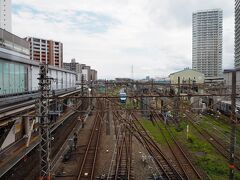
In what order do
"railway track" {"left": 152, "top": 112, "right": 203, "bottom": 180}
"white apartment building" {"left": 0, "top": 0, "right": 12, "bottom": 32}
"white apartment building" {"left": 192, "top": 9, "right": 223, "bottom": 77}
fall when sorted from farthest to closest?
1. "white apartment building" {"left": 192, "top": 9, "right": 223, "bottom": 77}
2. "white apartment building" {"left": 0, "top": 0, "right": 12, "bottom": 32}
3. "railway track" {"left": 152, "top": 112, "right": 203, "bottom": 180}

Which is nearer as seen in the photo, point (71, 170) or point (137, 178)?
point (137, 178)

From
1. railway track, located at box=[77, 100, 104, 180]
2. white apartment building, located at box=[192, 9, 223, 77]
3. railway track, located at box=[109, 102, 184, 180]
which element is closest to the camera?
railway track, located at box=[109, 102, 184, 180]

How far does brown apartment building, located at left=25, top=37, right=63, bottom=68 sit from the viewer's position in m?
79.9

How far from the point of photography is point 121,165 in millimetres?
11852

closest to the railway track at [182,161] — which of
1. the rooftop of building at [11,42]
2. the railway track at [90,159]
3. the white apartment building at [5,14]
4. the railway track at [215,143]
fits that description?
the railway track at [215,143]

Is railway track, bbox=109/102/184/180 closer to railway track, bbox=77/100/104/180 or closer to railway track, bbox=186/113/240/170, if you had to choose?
railway track, bbox=77/100/104/180

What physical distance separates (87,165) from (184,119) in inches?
655

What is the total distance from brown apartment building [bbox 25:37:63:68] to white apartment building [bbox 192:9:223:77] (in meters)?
62.7

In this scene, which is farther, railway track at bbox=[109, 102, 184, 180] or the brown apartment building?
the brown apartment building

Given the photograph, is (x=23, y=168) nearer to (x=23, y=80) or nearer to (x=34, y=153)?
(x=34, y=153)

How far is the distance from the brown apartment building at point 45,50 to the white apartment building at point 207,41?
206 ft

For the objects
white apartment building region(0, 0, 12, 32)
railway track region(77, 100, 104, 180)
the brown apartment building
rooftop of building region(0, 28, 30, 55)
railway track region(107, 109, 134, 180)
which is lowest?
railway track region(77, 100, 104, 180)

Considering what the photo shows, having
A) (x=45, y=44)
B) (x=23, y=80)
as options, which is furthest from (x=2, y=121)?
(x=45, y=44)

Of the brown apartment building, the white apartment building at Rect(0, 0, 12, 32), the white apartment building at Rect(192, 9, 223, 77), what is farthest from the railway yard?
the white apartment building at Rect(192, 9, 223, 77)
